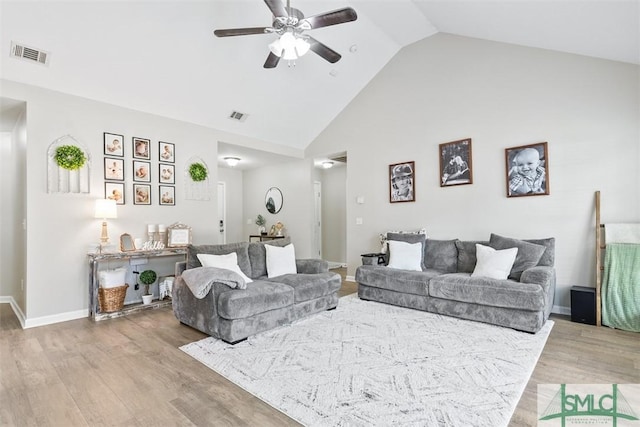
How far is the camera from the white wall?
138 inches

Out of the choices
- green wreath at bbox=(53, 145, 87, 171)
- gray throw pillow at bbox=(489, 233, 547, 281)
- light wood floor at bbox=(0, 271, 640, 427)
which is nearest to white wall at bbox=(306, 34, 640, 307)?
gray throw pillow at bbox=(489, 233, 547, 281)

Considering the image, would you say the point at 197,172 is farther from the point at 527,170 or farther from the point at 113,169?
the point at 527,170

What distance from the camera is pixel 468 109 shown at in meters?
4.54

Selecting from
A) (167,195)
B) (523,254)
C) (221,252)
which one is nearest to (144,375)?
(221,252)

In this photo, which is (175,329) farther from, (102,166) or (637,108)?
(637,108)

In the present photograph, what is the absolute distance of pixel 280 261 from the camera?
154 inches

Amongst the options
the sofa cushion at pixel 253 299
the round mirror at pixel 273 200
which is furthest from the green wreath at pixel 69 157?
the round mirror at pixel 273 200

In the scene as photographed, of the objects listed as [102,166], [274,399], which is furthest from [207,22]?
[274,399]

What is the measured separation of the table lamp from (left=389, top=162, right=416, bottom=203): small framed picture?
4.07m

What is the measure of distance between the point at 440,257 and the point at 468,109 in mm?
2184

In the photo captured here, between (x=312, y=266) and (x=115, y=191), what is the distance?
2.79 metres

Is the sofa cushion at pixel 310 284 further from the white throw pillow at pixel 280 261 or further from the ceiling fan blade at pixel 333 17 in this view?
the ceiling fan blade at pixel 333 17

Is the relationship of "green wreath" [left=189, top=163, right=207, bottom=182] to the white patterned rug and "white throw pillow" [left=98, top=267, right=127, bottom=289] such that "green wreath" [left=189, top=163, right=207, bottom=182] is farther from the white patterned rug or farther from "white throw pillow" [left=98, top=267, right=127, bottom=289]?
the white patterned rug
